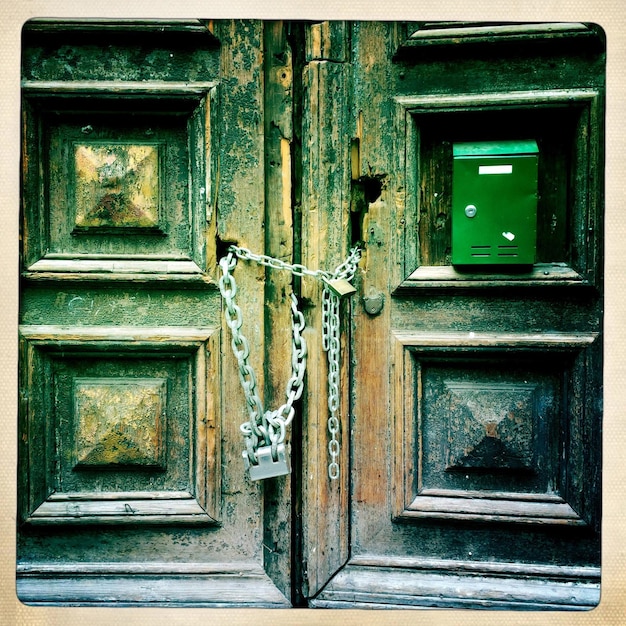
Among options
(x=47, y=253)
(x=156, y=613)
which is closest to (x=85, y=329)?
(x=47, y=253)

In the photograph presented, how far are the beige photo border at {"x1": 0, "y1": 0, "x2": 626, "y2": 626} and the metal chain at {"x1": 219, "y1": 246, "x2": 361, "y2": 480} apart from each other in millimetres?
279

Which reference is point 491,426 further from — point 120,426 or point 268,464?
point 120,426

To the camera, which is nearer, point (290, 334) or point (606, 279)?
point (606, 279)

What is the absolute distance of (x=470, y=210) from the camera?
0.85 m

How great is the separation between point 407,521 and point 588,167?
0.70 meters

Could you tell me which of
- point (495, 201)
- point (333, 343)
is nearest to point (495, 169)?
point (495, 201)

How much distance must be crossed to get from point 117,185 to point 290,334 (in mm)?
407

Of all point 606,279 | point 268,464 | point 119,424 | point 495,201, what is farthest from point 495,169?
point 119,424

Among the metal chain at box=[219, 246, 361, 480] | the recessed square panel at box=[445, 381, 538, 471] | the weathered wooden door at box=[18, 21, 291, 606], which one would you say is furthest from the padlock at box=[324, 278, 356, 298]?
the recessed square panel at box=[445, 381, 538, 471]

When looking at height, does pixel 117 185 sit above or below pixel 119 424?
above

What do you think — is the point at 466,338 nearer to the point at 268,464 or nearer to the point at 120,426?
the point at 268,464

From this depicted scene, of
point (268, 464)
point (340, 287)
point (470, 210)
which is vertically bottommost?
point (268, 464)

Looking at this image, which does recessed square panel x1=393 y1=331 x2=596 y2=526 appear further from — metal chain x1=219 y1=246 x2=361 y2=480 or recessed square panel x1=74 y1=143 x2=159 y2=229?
recessed square panel x1=74 y1=143 x2=159 y2=229

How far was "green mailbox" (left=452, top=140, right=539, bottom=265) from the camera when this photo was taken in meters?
0.84
